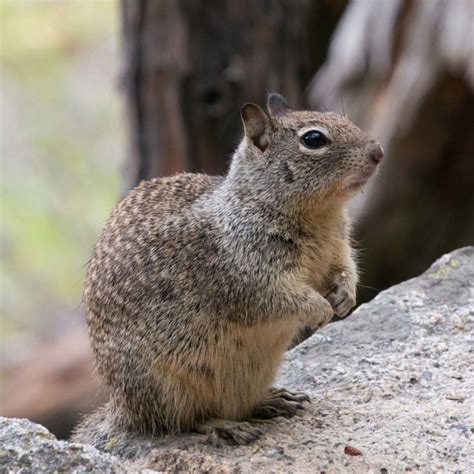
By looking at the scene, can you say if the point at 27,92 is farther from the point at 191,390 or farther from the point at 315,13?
the point at 191,390

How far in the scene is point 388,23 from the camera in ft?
29.0

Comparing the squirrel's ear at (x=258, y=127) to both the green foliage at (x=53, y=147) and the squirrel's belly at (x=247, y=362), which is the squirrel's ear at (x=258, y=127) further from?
the green foliage at (x=53, y=147)

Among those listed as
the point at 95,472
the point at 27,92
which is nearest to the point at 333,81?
the point at 95,472

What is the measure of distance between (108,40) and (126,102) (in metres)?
7.85

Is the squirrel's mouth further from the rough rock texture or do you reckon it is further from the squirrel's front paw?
the rough rock texture

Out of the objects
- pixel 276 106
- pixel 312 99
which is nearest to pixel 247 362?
pixel 276 106

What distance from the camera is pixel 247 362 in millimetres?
4250

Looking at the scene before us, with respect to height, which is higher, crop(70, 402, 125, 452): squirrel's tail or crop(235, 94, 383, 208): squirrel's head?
crop(235, 94, 383, 208): squirrel's head

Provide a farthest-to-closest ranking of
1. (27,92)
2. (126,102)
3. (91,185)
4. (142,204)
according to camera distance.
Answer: (27,92), (91,185), (126,102), (142,204)

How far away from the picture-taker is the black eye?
4.49 m

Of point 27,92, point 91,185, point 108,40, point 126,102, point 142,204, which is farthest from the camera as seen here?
point 108,40

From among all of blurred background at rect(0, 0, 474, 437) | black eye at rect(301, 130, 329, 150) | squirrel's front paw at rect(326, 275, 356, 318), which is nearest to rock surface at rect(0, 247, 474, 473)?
squirrel's front paw at rect(326, 275, 356, 318)

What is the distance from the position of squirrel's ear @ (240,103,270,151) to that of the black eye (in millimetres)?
190

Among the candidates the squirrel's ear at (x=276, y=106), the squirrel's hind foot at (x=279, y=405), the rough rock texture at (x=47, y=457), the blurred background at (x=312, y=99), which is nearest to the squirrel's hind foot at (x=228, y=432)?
the squirrel's hind foot at (x=279, y=405)
